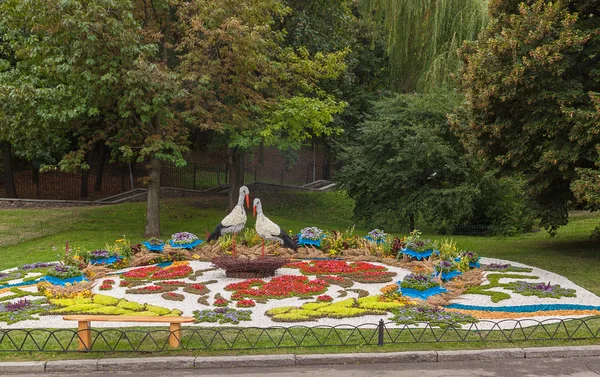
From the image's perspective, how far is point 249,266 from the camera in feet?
43.8

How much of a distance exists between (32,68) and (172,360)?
15287 mm

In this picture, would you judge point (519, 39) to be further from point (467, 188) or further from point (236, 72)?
point (236, 72)

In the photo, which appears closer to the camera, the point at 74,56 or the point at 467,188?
the point at 74,56

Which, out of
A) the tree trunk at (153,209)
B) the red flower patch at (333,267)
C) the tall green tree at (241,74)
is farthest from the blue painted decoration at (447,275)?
the tree trunk at (153,209)

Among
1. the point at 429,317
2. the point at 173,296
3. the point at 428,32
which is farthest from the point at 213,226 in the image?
the point at 429,317

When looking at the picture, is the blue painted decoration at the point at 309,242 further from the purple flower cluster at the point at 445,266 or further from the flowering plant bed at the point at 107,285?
the flowering plant bed at the point at 107,285

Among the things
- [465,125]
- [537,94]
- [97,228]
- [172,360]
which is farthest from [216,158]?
[172,360]

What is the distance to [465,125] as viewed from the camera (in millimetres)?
16828

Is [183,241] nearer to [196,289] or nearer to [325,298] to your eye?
[196,289]

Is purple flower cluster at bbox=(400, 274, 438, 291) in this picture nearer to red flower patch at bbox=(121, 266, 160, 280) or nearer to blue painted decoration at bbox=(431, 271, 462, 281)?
blue painted decoration at bbox=(431, 271, 462, 281)

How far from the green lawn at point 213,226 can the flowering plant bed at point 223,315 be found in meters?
7.17

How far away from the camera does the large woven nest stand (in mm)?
13336

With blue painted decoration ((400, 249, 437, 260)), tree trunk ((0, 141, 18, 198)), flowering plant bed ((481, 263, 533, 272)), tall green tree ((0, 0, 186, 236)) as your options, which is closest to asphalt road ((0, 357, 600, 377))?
flowering plant bed ((481, 263, 533, 272))

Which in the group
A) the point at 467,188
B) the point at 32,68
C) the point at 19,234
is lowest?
the point at 19,234
